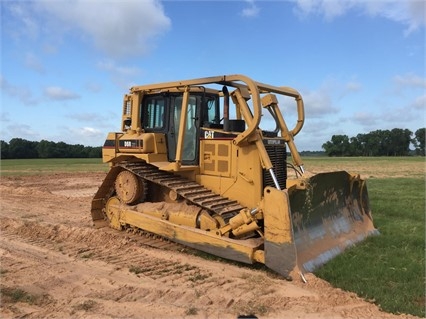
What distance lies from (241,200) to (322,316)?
10.1ft

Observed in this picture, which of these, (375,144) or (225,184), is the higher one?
(375,144)

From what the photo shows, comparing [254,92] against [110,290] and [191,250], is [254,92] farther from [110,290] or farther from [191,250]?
[110,290]

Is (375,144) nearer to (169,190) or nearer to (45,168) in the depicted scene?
(45,168)

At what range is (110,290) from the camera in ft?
17.8

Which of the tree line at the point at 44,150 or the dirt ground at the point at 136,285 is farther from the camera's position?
the tree line at the point at 44,150

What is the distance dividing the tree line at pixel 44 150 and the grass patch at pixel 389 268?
57.5 m

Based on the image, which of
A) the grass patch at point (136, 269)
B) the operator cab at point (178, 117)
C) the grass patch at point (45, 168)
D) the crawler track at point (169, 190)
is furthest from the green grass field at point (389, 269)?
the grass patch at point (45, 168)

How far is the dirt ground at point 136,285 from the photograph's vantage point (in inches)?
188

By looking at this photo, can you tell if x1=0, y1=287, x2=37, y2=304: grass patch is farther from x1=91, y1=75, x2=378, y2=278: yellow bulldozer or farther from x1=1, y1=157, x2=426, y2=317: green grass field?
x1=1, y1=157, x2=426, y2=317: green grass field

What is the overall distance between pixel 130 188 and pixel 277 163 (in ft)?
9.79

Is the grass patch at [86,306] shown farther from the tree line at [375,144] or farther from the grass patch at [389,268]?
the tree line at [375,144]

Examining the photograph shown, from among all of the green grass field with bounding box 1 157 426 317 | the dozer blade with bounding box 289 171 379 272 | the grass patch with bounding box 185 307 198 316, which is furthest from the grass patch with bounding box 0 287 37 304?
Result: the green grass field with bounding box 1 157 426 317

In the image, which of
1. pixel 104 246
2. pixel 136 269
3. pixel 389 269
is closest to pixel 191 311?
pixel 136 269

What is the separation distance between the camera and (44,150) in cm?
6681
